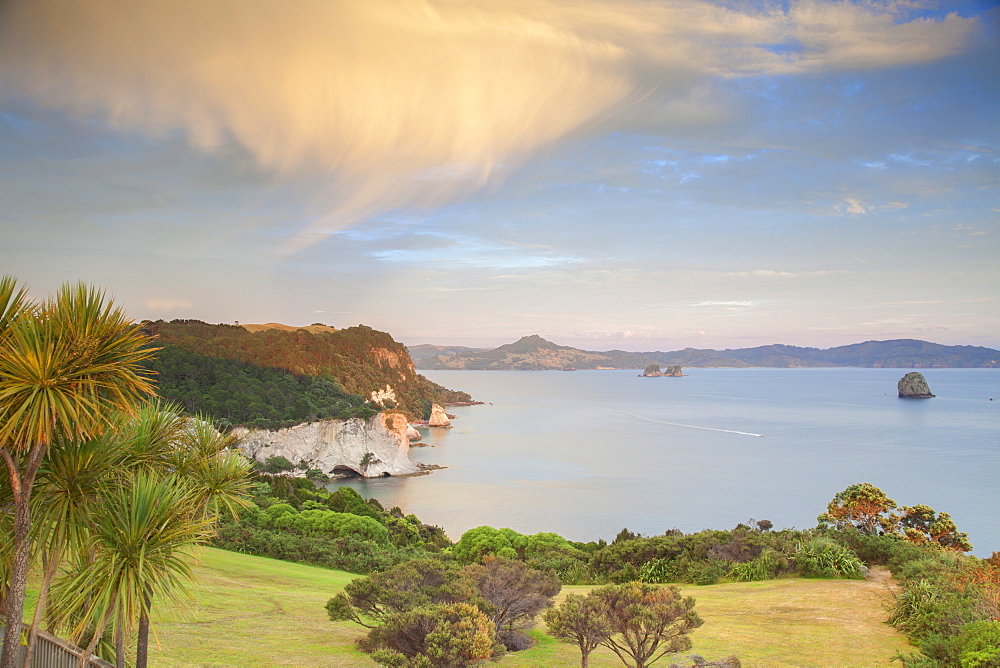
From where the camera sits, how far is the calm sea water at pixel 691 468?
127 feet

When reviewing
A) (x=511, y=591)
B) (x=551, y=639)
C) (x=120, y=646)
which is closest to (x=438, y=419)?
(x=551, y=639)

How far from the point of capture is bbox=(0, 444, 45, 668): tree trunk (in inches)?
212

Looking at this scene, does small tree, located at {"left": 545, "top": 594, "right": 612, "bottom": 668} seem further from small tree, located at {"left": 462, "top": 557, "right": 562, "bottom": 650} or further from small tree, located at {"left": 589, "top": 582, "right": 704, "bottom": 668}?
small tree, located at {"left": 462, "top": 557, "right": 562, "bottom": 650}

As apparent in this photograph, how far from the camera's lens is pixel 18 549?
5.43 metres

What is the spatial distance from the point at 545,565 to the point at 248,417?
40586 millimetres

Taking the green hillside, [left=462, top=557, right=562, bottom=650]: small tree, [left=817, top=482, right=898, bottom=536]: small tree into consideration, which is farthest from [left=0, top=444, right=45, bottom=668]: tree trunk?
the green hillside

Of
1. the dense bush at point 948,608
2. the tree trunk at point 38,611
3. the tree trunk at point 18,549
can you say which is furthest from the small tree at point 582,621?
the tree trunk at point 18,549

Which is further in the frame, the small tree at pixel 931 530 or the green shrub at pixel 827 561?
the small tree at pixel 931 530

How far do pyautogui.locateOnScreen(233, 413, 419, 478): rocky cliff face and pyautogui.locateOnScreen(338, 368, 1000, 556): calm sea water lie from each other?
9.09 feet

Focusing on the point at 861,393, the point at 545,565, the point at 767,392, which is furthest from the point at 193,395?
the point at 861,393

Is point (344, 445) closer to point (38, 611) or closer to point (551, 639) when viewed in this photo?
point (551, 639)

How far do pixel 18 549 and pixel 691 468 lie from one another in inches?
2112

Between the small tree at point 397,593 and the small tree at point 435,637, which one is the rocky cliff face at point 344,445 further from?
the small tree at point 435,637

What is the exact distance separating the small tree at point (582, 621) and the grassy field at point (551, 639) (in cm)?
208
